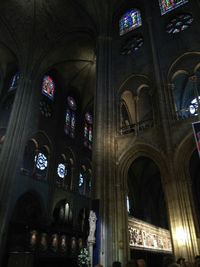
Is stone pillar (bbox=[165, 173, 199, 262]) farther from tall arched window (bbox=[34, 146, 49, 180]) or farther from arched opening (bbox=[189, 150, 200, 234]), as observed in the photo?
tall arched window (bbox=[34, 146, 49, 180])

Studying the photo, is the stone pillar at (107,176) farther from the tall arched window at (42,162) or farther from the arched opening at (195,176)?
the tall arched window at (42,162)

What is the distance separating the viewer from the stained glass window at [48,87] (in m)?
21.4

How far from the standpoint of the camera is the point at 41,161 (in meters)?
18.8

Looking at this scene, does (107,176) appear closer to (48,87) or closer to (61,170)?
(61,170)

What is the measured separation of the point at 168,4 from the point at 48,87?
12095 mm

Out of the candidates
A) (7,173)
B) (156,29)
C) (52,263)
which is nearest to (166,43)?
(156,29)

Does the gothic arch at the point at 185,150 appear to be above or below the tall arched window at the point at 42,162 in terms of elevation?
below

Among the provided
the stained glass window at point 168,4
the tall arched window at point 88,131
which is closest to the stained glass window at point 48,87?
the tall arched window at point 88,131

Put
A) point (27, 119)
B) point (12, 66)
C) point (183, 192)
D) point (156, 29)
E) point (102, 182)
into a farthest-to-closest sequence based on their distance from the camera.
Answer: point (12, 66), point (27, 119), point (156, 29), point (102, 182), point (183, 192)

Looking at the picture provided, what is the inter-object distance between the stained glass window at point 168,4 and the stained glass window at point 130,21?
160 centimetres

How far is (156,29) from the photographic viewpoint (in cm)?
1428

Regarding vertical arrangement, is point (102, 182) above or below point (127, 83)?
below

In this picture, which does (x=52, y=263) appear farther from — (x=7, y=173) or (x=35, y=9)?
(x=35, y=9)

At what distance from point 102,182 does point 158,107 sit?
451cm
